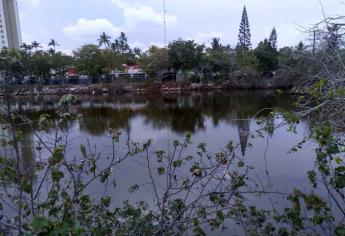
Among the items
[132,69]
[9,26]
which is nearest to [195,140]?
[132,69]

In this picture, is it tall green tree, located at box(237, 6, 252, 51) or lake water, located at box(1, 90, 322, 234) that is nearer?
lake water, located at box(1, 90, 322, 234)

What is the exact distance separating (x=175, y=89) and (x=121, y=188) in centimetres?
2643

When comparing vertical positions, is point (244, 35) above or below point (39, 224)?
above

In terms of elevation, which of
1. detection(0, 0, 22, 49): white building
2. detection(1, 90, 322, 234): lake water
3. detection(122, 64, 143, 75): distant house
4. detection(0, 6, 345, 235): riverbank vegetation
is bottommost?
detection(1, 90, 322, 234): lake water

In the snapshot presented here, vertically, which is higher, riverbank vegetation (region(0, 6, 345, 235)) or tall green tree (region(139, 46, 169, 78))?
tall green tree (region(139, 46, 169, 78))

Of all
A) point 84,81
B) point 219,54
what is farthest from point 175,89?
point 84,81

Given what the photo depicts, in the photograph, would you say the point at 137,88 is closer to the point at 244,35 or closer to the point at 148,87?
the point at 148,87

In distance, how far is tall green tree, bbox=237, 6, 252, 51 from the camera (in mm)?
34125

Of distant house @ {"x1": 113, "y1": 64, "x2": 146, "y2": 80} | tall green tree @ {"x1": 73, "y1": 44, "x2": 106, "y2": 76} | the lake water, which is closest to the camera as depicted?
the lake water

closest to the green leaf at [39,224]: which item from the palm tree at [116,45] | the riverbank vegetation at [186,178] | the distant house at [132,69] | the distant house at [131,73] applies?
the riverbank vegetation at [186,178]

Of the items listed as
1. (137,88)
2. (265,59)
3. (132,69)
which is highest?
(265,59)

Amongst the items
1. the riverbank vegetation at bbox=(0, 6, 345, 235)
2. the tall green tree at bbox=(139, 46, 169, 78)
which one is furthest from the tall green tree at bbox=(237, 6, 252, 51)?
the riverbank vegetation at bbox=(0, 6, 345, 235)

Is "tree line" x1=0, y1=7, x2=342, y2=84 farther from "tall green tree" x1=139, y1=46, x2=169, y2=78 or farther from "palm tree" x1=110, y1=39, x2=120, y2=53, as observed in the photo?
"palm tree" x1=110, y1=39, x2=120, y2=53

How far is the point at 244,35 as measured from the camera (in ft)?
114
